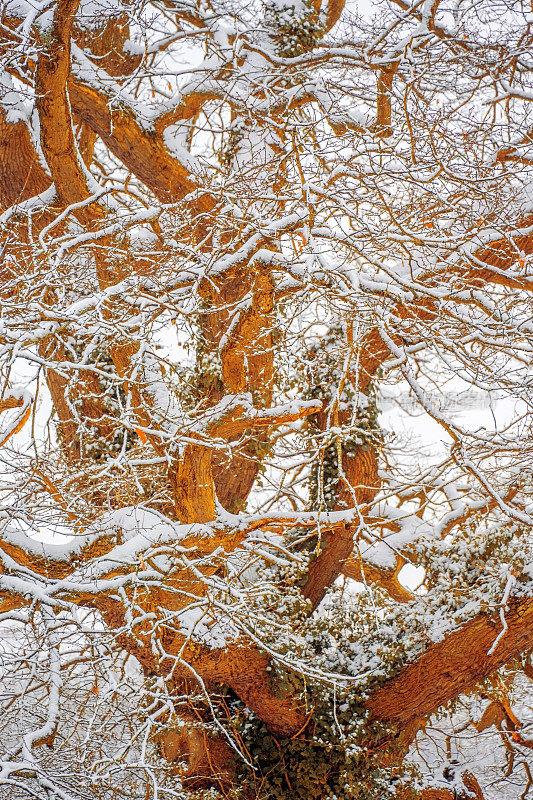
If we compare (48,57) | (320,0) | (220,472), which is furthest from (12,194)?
(320,0)

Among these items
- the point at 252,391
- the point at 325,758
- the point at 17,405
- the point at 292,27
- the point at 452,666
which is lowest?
the point at 325,758

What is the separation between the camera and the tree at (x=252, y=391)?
4008mm

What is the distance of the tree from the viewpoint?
4008 mm

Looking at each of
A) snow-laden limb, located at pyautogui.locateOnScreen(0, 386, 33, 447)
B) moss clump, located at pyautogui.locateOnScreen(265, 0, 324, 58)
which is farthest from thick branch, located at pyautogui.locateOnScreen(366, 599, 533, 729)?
moss clump, located at pyautogui.locateOnScreen(265, 0, 324, 58)

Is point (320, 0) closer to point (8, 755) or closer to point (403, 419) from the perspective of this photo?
point (403, 419)

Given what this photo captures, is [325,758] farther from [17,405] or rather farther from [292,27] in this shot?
[292,27]

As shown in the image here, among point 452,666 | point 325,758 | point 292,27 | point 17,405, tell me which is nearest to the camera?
point 17,405

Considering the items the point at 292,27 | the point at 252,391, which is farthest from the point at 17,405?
the point at 292,27

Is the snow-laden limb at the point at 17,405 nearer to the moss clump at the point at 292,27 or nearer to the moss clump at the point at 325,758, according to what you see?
the moss clump at the point at 325,758

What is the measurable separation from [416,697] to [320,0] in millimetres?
8060

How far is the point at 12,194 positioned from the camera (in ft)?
23.2

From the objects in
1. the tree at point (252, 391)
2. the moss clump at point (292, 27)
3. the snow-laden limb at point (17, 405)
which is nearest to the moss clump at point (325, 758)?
the tree at point (252, 391)

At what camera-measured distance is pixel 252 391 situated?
6219mm

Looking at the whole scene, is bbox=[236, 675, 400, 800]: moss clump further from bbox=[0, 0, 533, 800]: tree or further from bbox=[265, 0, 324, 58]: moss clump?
bbox=[265, 0, 324, 58]: moss clump
